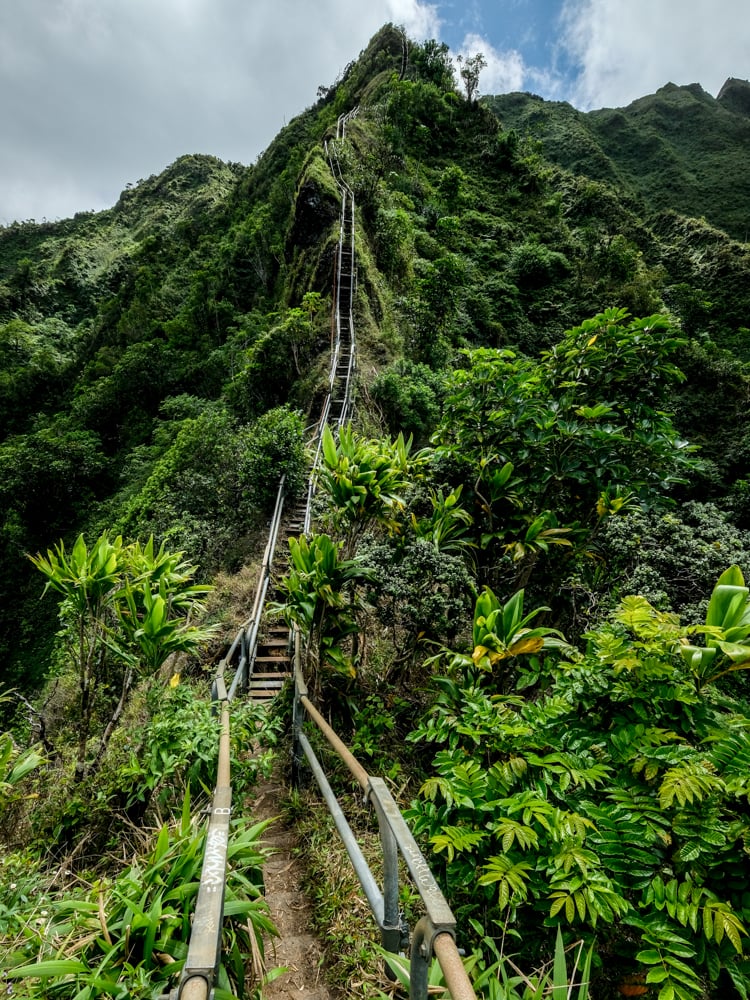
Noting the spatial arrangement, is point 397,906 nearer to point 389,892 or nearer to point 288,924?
point 389,892

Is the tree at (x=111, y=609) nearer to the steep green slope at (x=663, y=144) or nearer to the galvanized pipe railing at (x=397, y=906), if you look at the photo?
the galvanized pipe railing at (x=397, y=906)

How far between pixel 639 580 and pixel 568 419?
5.28ft

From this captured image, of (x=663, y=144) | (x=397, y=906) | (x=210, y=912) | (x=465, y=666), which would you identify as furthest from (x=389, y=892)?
(x=663, y=144)

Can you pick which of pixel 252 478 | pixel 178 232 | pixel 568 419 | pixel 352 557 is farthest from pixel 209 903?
pixel 178 232

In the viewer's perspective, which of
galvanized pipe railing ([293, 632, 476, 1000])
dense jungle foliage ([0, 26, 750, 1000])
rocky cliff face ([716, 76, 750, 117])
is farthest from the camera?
rocky cliff face ([716, 76, 750, 117])

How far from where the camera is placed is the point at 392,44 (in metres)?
28.8

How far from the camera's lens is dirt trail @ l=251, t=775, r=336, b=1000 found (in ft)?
6.33

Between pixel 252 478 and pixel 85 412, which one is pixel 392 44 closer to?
pixel 85 412

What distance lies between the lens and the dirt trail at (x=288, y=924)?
75.9 inches

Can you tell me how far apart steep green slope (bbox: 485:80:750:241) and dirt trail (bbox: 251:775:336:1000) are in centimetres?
3677

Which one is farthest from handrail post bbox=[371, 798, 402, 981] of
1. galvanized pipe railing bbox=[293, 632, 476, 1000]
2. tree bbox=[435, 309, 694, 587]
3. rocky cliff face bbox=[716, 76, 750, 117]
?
rocky cliff face bbox=[716, 76, 750, 117]

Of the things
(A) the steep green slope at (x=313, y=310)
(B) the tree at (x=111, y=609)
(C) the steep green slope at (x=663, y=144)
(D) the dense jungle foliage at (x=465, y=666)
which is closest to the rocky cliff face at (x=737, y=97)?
(C) the steep green slope at (x=663, y=144)

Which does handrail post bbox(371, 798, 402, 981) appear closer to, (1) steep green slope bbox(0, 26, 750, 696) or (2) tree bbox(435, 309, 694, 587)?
(2) tree bbox(435, 309, 694, 587)

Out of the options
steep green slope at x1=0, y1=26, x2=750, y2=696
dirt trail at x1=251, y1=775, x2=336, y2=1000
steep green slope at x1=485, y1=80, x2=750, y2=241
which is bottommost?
dirt trail at x1=251, y1=775, x2=336, y2=1000
